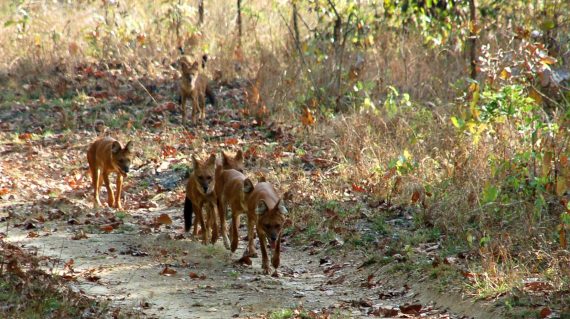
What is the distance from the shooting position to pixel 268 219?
8.77m

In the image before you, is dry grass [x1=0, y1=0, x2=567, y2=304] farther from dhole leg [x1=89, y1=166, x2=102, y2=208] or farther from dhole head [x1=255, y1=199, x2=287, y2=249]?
dhole leg [x1=89, y1=166, x2=102, y2=208]

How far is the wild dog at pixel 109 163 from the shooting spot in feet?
39.0

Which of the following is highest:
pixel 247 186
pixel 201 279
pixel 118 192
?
pixel 247 186

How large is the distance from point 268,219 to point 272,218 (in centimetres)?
4

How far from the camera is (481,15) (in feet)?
55.8

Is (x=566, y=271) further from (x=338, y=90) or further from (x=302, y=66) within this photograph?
(x=302, y=66)

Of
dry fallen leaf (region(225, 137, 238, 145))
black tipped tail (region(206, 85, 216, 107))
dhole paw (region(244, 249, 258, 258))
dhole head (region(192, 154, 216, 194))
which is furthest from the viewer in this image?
black tipped tail (region(206, 85, 216, 107))

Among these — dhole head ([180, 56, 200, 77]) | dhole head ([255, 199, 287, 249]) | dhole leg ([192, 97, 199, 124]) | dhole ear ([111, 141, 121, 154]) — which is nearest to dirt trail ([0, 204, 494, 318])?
dhole head ([255, 199, 287, 249])

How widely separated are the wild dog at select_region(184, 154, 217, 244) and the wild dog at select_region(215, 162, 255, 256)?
0.11 m

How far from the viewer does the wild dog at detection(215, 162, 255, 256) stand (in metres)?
9.44

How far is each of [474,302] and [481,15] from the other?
10562 mm

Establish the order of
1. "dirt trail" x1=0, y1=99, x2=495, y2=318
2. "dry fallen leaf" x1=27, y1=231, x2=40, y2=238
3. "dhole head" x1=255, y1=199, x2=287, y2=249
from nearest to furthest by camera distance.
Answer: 1. "dirt trail" x1=0, y1=99, x2=495, y2=318
2. "dhole head" x1=255, y1=199, x2=287, y2=249
3. "dry fallen leaf" x1=27, y1=231, x2=40, y2=238

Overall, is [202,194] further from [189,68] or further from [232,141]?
[189,68]

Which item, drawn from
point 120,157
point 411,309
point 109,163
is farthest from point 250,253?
point 109,163
